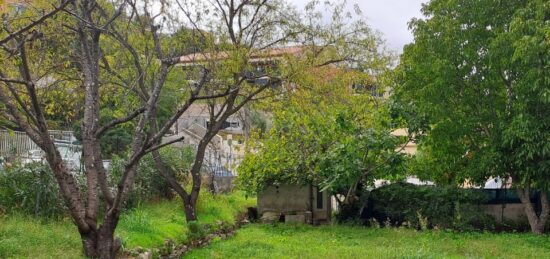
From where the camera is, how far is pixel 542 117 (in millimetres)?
11453

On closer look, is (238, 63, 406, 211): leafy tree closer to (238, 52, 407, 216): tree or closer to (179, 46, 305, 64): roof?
(238, 52, 407, 216): tree

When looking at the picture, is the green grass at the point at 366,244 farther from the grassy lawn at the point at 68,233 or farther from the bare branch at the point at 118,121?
the bare branch at the point at 118,121

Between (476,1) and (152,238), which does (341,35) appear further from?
(152,238)

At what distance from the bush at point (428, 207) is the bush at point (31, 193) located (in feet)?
27.5

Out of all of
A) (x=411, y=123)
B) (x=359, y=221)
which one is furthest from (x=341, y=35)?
(x=359, y=221)

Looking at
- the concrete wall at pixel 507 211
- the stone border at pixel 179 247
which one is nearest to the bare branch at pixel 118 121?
the stone border at pixel 179 247

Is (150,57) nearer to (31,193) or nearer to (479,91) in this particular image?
(31,193)

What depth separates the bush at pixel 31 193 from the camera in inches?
358

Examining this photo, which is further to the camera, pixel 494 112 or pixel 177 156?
pixel 177 156

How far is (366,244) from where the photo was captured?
10.6 m

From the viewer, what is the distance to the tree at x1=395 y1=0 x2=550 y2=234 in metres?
11.3

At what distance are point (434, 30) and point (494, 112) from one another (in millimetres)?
2432

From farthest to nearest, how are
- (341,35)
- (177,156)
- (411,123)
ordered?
1. (177,156)
2. (411,123)
3. (341,35)

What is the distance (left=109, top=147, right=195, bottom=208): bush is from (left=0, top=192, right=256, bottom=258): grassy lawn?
1.06 feet
